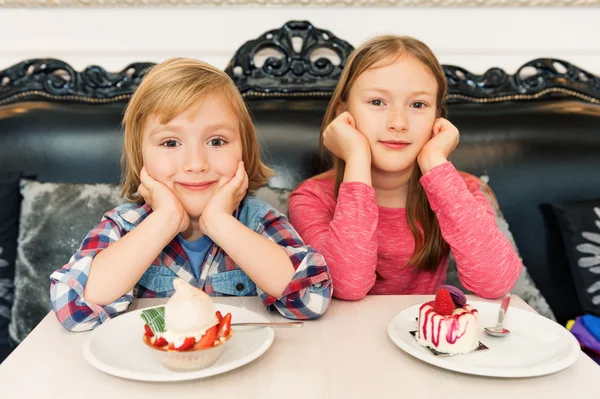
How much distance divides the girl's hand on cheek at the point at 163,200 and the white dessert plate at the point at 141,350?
192mm

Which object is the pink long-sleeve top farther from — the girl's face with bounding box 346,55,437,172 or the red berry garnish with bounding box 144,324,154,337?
the red berry garnish with bounding box 144,324,154,337

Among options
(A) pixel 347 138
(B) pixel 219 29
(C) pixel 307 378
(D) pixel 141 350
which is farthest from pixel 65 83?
(C) pixel 307 378

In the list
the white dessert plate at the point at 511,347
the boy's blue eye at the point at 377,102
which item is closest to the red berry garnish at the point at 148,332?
the white dessert plate at the point at 511,347

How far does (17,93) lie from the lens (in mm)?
1893

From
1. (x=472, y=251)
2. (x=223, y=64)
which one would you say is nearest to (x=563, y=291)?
(x=472, y=251)

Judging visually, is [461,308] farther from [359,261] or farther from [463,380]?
[359,261]

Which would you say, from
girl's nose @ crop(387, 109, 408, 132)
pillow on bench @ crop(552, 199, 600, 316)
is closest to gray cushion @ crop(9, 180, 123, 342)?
girl's nose @ crop(387, 109, 408, 132)

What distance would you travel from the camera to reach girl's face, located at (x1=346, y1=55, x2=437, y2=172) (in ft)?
4.50

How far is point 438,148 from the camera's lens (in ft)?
4.47

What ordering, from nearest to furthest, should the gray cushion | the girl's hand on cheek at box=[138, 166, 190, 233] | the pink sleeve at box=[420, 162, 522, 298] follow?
the girl's hand on cheek at box=[138, 166, 190, 233] → the pink sleeve at box=[420, 162, 522, 298] → the gray cushion

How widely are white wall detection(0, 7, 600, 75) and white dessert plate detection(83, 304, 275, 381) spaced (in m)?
1.20

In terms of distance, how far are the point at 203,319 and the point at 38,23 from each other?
1.54m

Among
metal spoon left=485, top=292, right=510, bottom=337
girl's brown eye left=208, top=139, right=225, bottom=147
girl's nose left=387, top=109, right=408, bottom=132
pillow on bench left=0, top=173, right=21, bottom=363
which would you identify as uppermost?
girl's nose left=387, top=109, right=408, bottom=132

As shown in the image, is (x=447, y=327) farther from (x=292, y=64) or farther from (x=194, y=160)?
(x=292, y=64)
